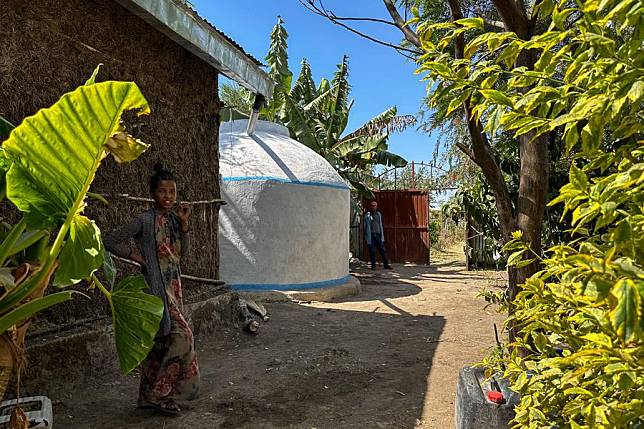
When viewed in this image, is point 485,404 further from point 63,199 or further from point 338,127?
point 338,127

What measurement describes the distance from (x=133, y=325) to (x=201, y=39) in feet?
12.6

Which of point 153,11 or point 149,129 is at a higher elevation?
point 153,11

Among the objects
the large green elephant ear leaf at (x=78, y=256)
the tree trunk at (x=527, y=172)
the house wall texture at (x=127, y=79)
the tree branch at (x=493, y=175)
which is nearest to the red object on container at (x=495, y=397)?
the tree trunk at (x=527, y=172)

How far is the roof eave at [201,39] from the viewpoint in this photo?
4355 mm

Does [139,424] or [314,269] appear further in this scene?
[314,269]

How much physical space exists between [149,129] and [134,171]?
0.53 m

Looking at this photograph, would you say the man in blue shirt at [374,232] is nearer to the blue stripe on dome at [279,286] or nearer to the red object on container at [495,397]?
the blue stripe on dome at [279,286]

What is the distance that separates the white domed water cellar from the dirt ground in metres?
0.88

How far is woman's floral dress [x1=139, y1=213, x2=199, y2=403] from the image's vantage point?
10.9ft

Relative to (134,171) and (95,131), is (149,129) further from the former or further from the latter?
(95,131)

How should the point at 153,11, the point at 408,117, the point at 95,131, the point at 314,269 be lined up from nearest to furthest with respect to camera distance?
the point at 95,131, the point at 153,11, the point at 314,269, the point at 408,117

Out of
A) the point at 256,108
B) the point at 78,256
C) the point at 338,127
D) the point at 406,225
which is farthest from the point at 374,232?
the point at 78,256

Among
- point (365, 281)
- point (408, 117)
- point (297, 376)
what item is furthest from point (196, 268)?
point (408, 117)

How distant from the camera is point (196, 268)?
230 inches
